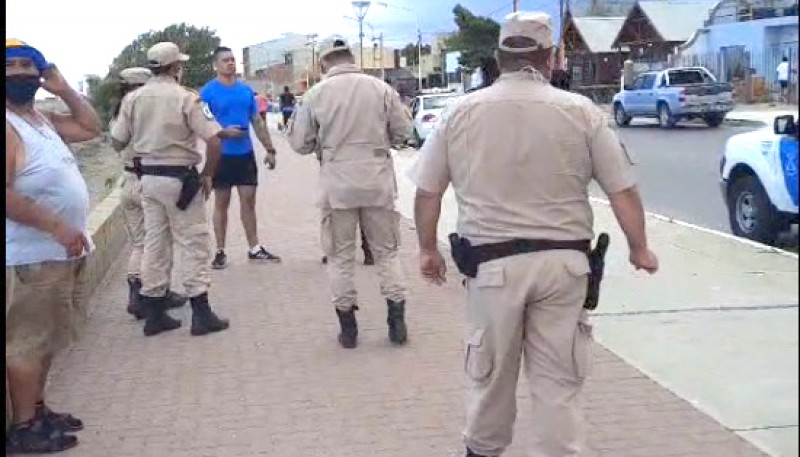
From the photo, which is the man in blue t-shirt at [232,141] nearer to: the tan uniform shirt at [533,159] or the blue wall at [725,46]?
the tan uniform shirt at [533,159]

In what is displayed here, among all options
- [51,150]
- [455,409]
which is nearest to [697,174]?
[455,409]

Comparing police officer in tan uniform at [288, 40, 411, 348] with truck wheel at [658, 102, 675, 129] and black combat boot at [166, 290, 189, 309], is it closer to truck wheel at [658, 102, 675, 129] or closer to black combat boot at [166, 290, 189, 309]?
black combat boot at [166, 290, 189, 309]

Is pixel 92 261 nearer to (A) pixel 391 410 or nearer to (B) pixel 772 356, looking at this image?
(A) pixel 391 410

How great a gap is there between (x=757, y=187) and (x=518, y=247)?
6.79 meters

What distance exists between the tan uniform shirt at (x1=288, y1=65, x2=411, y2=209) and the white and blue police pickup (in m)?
4.06

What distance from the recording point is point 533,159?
396 centimetres

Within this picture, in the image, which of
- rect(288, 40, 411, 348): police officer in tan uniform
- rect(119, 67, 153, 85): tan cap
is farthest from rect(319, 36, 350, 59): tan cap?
rect(119, 67, 153, 85): tan cap

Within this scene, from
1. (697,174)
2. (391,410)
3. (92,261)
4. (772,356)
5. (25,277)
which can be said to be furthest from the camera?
(697,174)

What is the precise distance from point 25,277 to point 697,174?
14804 mm

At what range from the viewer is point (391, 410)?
215 inches

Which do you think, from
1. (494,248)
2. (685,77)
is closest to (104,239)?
(494,248)

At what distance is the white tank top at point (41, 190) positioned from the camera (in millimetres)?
4648

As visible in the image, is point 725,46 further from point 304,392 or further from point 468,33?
point 304,392

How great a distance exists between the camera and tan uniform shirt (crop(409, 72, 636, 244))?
3961 mm
